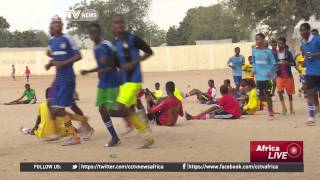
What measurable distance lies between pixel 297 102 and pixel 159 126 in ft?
20.3

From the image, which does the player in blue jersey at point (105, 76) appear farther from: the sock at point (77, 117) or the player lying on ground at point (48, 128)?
the player lying on ground at point (48, 128)

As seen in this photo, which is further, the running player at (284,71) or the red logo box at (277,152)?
the running player at (284,71)

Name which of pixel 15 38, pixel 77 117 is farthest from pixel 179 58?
pixel 77 117

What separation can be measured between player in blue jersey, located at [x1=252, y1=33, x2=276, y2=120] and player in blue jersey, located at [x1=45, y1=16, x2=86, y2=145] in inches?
188

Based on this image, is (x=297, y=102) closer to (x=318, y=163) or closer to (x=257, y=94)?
(x=257, y=94)

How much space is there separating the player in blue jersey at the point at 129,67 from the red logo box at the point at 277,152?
2.52 m

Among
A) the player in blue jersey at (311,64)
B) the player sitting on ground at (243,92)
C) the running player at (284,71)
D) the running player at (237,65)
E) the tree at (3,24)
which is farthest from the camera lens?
the tree at (3,24)

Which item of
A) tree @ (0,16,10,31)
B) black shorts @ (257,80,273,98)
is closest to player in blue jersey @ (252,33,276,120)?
black shorts @ (257,80,273,98)

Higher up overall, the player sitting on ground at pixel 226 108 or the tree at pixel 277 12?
the tree at pixel 277 12

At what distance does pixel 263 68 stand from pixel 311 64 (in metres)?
1.53

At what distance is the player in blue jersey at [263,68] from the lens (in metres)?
12.5

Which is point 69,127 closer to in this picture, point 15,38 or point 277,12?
point 277,12

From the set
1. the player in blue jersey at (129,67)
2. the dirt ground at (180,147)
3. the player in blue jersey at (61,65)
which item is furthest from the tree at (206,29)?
the player in blue jersey at (129,67)

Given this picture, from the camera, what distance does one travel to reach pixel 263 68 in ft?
40.9
